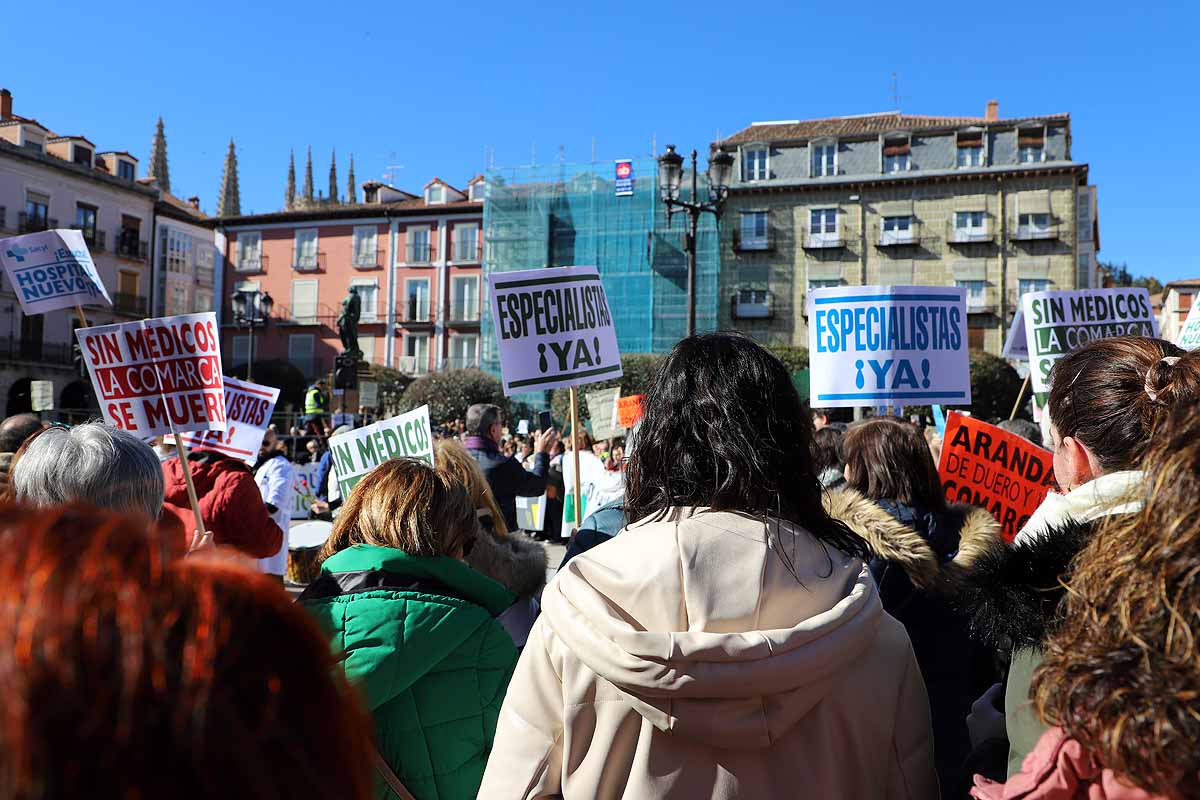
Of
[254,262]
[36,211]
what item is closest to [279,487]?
[36,211]

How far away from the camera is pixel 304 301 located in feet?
156

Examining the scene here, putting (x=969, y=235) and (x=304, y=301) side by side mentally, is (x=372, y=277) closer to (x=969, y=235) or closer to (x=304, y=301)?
(x=304, y=301)

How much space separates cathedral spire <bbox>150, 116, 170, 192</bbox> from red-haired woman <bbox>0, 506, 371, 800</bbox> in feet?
282

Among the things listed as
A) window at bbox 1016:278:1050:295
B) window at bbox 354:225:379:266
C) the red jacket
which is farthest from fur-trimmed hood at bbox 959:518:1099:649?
window at bbox 354:225:379:266

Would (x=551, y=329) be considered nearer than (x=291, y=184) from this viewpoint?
Yes

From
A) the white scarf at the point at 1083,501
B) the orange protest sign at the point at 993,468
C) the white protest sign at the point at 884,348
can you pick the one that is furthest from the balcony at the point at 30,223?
the white scarf at the point at 1083,501

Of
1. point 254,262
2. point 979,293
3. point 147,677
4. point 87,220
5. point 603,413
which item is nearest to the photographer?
point 147,677

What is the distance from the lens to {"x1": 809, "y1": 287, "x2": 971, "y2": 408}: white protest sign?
5.57 meters

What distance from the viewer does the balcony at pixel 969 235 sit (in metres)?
37.0

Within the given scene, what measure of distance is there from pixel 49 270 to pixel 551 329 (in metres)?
3.74

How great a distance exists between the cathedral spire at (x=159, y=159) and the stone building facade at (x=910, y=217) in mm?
55754

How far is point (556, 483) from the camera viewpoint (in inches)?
521

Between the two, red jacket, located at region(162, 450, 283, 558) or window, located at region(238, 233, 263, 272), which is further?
window, located at region(238, 233, 263, 272)

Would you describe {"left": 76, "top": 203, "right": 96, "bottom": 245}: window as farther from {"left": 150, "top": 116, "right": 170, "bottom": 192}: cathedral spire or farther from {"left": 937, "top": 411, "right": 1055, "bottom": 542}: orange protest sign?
{"left": 937, "top": 411, "right": 1055, "bottom": 542}: orange protest sign
